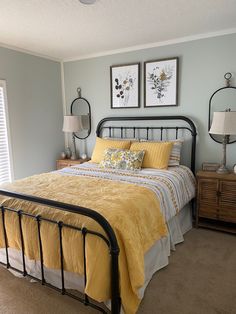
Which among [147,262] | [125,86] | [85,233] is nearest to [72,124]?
[125,86]

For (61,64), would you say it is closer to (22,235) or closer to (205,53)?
(205,53)

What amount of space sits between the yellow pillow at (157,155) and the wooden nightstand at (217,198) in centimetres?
45

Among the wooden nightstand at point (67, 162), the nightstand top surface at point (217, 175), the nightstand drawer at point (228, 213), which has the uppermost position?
the nightstand top surface at point (217, 175)

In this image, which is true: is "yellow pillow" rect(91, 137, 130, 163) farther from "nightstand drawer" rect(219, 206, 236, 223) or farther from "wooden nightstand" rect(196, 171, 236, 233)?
"nightstand drawer" rect(219, 206, 236, 223)

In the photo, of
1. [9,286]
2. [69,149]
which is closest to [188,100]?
[69,149]

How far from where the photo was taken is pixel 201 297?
190 centimetres

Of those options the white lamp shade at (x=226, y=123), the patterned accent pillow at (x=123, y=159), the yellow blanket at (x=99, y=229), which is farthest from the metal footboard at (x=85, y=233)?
the white lamp shade at (x=226, y=123)

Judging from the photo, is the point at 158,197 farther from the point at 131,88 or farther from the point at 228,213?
the point at 131,88

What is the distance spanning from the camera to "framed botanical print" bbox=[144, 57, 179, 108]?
3.38m

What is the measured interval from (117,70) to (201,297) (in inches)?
125

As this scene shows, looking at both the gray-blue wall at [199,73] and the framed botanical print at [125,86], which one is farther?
the framed botanical print at [125,86]

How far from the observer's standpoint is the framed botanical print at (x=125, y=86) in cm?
366

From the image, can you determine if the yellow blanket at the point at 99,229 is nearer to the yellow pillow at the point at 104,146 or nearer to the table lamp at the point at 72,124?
the yellow pillow at the point at 104,146

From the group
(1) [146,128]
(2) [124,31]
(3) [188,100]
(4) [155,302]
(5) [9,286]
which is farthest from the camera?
(1) [146,128]
